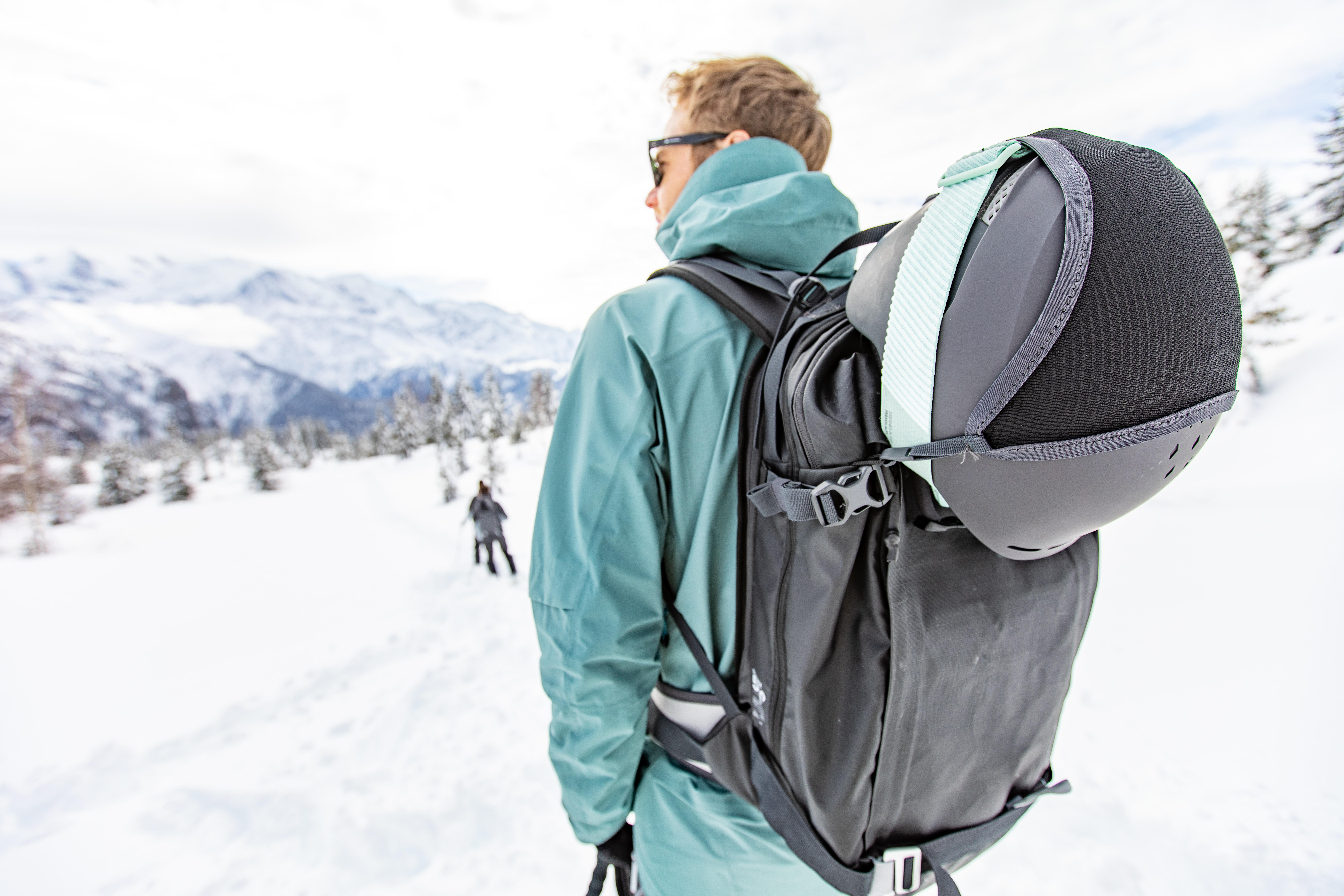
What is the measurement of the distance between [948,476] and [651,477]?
574mm

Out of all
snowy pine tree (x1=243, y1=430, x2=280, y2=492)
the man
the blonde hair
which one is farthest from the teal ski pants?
snowy pine tree (x1=243, y1=430, x2=280, y2=492)

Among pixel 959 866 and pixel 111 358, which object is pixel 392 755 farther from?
pixel 111 358

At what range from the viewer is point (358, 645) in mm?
5969

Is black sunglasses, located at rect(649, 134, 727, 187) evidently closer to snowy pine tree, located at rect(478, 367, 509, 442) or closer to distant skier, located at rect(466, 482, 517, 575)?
distant skier, located at rect(466, 482, 517, 575)

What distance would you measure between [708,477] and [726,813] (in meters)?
0.79

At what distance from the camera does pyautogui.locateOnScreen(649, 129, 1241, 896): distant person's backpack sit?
577 mm

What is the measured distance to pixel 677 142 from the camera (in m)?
1.33

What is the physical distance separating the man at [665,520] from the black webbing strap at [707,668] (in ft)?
0.08

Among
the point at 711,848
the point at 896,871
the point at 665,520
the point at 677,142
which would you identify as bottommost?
the point at 711,848

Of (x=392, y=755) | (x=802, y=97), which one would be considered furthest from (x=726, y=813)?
(x=392, y=755)

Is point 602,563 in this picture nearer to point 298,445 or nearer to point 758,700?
point 758,700

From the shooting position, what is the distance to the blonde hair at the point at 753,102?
128cm

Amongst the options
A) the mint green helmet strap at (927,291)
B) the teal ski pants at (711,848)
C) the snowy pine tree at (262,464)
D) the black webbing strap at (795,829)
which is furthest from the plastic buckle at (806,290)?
the snowy pine tree at (262,464)

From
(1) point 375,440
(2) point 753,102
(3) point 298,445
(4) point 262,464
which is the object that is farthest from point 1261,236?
(3) point 298,445
